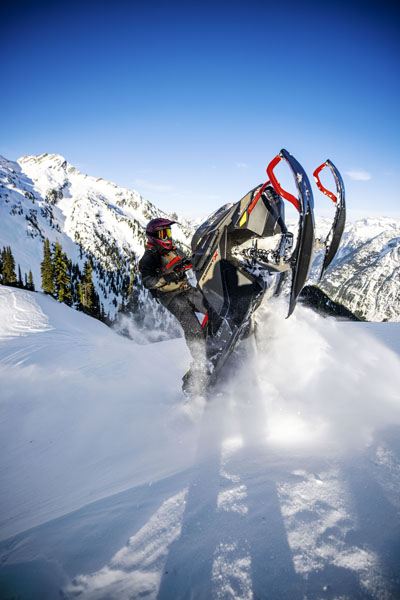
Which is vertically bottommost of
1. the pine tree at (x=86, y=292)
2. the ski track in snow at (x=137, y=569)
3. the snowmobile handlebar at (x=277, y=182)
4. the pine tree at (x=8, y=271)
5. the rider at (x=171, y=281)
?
the pine tree at (x=86, y=292)

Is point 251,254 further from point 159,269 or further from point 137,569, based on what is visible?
point 137,569

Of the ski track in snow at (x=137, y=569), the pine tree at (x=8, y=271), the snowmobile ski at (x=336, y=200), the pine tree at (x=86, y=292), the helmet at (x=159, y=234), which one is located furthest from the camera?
the pine tree at (x=8, y=271)

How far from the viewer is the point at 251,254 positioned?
14.5ft

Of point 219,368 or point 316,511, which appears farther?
point 219,368

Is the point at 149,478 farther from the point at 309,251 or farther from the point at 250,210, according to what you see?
the point at 250,210

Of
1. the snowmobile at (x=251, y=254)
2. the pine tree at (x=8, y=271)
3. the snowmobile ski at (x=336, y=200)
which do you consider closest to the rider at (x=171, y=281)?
the snowmobile at (x=251, y=254)

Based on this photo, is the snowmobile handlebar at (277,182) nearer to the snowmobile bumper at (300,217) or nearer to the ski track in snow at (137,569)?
the snowmobile bumper at (300,217)

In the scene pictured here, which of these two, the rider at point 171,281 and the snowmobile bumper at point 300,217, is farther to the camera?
the rider at point 171,281

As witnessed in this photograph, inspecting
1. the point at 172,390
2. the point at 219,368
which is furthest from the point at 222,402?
the point at 172,390

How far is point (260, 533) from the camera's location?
1.84 meters

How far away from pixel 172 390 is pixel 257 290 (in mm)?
2501

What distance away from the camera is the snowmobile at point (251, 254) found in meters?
3.71

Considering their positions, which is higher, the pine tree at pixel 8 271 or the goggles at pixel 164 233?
the goggles at pixel 164 233

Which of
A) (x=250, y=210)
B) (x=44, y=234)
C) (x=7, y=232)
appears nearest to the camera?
(x=250, y=210)
